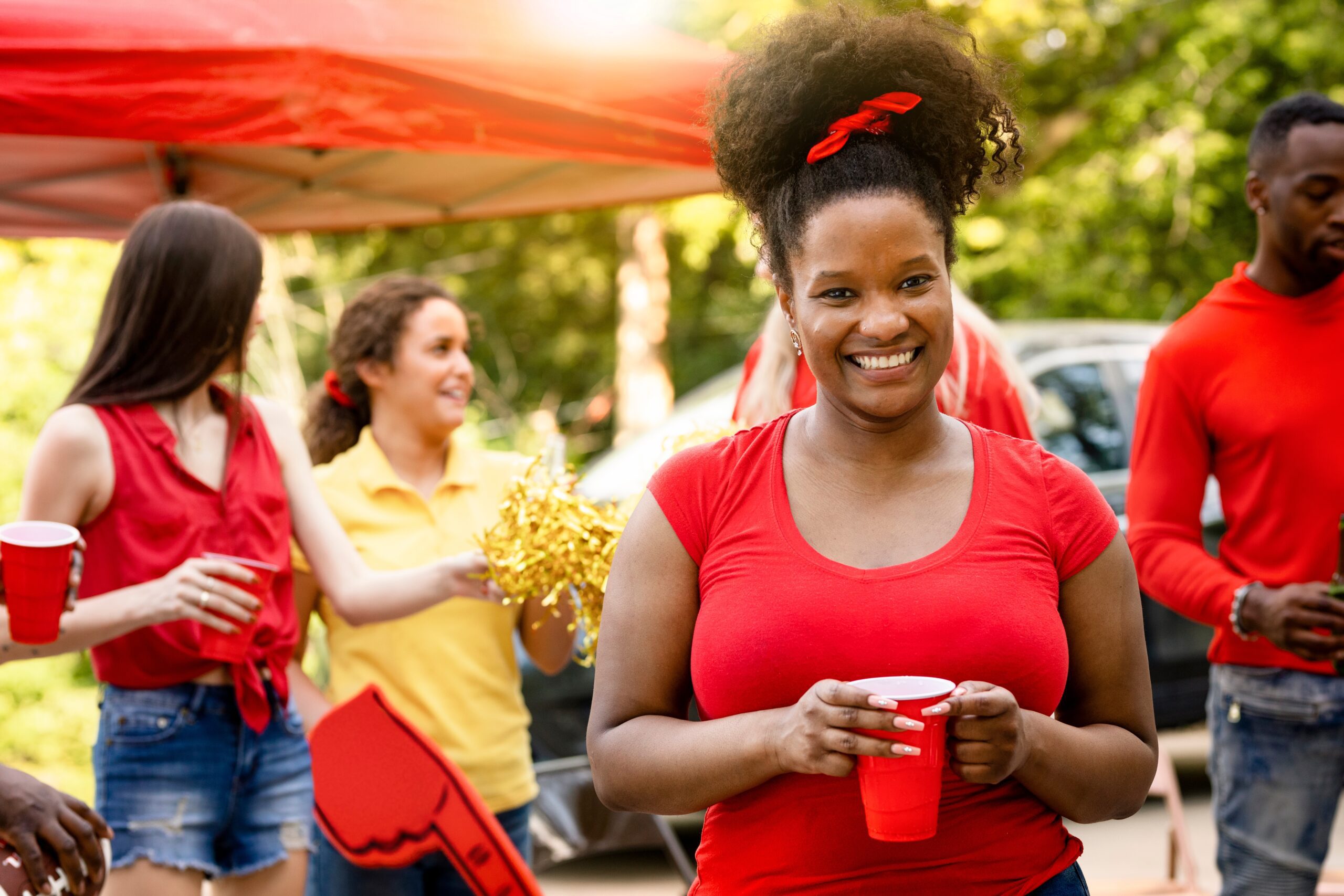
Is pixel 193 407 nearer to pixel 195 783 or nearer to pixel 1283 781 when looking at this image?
pixel 195 783

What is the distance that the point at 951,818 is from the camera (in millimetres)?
1778

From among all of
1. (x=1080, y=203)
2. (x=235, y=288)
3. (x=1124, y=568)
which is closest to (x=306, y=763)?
(x=235, y=288)

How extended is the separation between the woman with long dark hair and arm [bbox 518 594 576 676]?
Answer: 0.36m

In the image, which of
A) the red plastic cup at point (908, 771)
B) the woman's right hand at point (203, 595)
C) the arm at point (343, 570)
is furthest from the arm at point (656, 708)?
the arm at point (343, 570)

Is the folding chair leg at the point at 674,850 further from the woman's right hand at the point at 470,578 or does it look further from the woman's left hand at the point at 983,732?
the woman's left hand at the point at 983,732

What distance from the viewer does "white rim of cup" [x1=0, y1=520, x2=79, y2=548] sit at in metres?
2.29

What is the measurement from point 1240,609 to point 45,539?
97.6 inches

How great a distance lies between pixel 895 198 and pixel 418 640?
73.1 inches

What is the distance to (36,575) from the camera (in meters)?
2.35

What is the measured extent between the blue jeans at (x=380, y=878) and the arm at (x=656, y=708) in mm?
1284

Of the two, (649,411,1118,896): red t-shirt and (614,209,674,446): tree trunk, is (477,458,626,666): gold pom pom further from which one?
A: (614,209,674,446): tree trunk

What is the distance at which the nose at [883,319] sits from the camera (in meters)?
1.82

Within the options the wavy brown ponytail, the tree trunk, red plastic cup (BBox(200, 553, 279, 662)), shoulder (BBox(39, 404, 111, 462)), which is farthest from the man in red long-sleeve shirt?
the tree trunk

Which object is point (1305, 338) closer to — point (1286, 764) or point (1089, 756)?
point (1286, 764)
